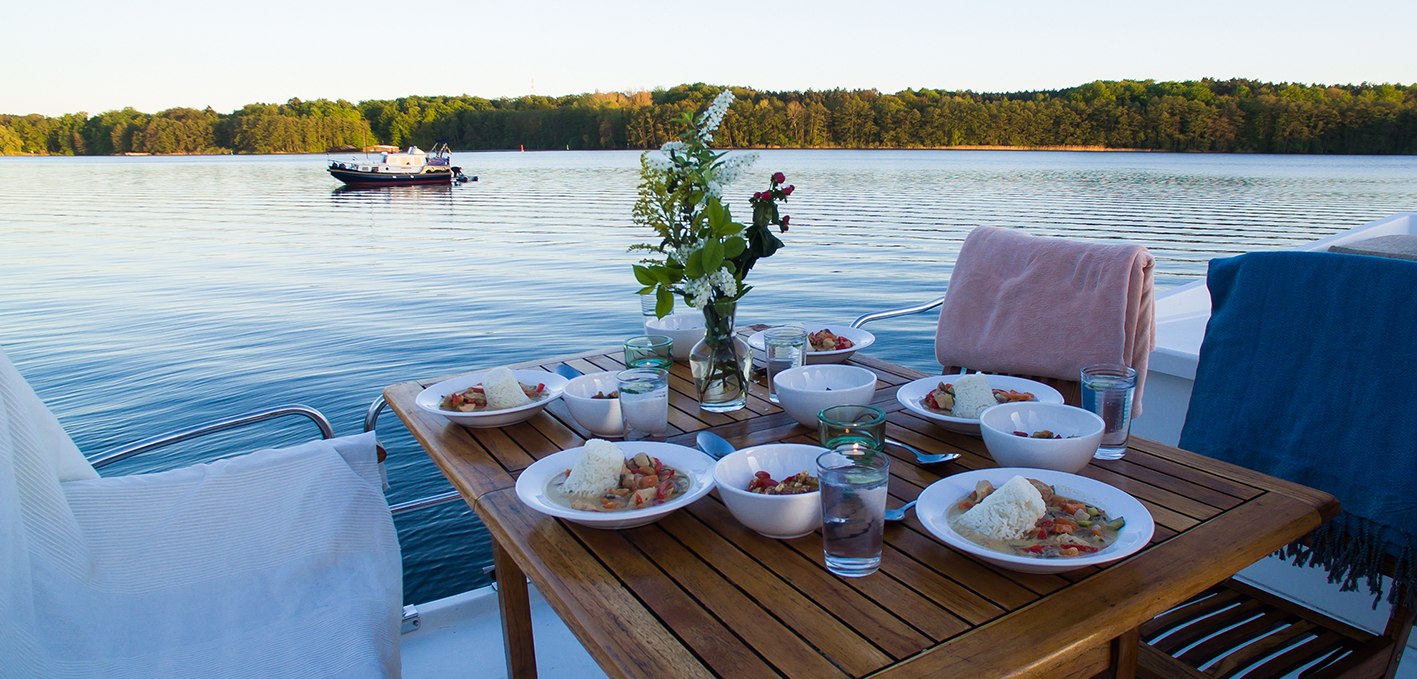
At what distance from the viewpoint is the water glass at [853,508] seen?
90cm

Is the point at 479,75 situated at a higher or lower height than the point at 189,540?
higher

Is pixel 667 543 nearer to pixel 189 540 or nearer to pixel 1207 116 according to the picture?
pixel 189 540

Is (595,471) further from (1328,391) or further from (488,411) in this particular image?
(1328,391)

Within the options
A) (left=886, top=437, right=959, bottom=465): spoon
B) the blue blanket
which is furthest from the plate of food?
the blue blanket

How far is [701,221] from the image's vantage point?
4.71ft

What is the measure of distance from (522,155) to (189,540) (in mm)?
52154

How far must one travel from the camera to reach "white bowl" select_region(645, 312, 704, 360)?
6.55 ft

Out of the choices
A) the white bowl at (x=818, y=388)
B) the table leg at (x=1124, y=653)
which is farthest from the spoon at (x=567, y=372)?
the table leg at (x=1124, y=653)

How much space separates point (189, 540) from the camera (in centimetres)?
146

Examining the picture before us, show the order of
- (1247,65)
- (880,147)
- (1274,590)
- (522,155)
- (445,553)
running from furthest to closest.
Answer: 1. (522,155)
2. (880,147)
3. (1247,65)
4. (445,553)
5. (1274,590)

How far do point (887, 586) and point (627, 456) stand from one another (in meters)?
0.48

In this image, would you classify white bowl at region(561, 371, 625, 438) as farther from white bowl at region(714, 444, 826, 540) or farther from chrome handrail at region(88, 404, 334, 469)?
chrome handrail at region(88, 404, 334, 469)

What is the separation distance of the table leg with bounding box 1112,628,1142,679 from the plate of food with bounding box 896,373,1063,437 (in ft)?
1.57

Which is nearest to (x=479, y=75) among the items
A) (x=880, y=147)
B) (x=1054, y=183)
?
(x=880, y=147)
